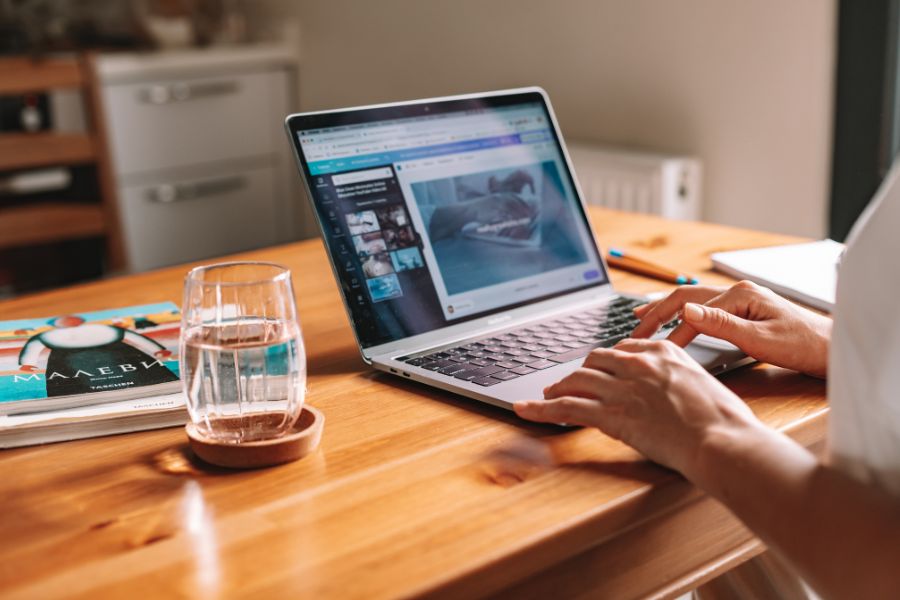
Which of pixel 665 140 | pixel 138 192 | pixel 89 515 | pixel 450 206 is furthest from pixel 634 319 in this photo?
pixel 138 192

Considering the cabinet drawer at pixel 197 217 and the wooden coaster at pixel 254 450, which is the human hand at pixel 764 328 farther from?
the cabinet drawer at pixel 197 217

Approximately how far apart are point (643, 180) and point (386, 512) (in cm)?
177

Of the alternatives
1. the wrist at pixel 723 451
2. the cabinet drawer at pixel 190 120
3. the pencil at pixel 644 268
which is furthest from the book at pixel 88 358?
the cabinet drawer at pixel 190 120

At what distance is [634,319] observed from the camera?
1.04 meters

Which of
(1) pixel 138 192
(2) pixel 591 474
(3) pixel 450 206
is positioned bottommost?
(1) pixel 138 192

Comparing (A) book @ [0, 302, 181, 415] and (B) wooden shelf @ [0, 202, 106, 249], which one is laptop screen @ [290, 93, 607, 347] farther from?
(B) wooden shelf @ [0, 202, 106, 249]

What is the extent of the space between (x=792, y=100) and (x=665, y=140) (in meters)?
0.34

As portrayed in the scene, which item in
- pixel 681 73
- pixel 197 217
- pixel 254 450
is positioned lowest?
pixel 197 217

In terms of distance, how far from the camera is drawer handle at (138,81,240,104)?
3.13 metres

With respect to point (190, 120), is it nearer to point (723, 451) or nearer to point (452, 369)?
point (452, 369)

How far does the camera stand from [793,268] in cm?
122

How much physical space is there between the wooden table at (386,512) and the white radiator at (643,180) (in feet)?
4.67

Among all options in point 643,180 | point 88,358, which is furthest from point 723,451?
point 643,180

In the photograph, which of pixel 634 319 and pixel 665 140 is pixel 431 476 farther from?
pixel 665 140
